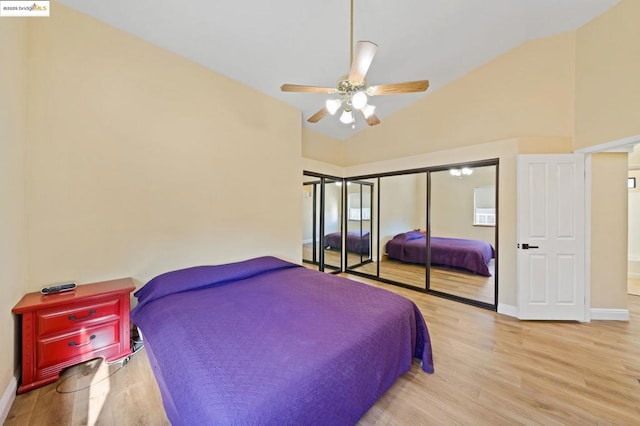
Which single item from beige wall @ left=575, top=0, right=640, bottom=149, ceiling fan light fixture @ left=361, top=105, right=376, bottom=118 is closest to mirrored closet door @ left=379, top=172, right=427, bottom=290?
beige wall @ left=575, top=0, right=640, bottom=149

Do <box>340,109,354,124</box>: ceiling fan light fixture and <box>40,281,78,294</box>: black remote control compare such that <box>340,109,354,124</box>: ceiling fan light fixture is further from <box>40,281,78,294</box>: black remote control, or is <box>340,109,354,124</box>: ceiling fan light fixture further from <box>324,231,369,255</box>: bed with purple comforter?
<box>324,231,369,255</box>: bed with purple comforter

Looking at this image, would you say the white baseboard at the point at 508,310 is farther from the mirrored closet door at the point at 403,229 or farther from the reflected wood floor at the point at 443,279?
the mirrored closet door at the point at 403,229

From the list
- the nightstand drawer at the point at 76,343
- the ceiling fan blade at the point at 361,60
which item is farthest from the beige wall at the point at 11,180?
the ceiling fan blade at the point at 361,60

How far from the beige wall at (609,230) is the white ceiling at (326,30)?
176 cm

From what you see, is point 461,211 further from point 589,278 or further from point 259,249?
point 259,249

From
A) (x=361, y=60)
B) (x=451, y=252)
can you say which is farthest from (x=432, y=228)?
(x=361, y=60)

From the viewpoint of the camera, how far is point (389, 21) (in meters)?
2.54

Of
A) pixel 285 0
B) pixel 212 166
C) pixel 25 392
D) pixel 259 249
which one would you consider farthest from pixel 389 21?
pixel 25 392

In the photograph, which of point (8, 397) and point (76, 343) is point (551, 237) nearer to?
point (76, 343)

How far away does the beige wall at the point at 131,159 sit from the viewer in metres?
1.97

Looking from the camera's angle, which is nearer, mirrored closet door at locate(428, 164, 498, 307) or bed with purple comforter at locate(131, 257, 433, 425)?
bed with purple comforter at locate(131, 257, 433, 425)

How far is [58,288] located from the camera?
1.91m

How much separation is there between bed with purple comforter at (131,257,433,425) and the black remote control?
0.47 meters

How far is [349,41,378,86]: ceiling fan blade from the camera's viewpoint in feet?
5.26
